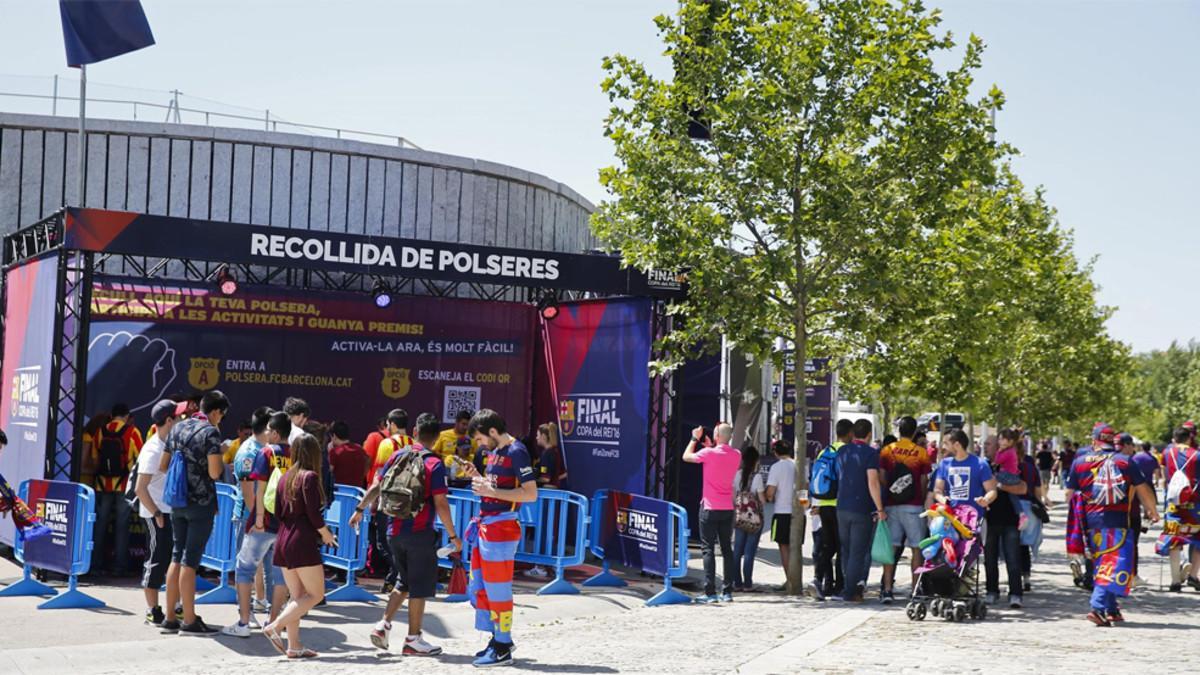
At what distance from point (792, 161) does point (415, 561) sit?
21.6ft

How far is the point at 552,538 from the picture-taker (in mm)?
13867

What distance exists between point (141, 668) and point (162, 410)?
2.29 m

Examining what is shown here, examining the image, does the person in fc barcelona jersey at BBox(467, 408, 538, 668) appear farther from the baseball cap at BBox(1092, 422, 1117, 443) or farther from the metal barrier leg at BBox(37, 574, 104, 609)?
the baseball cap at BBox(1092, 422, 1117, 443)

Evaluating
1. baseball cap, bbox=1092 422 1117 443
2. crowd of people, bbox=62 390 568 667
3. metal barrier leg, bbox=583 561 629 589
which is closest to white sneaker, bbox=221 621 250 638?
crowd of people, bbox=62 390 568 667

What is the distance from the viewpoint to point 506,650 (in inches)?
362

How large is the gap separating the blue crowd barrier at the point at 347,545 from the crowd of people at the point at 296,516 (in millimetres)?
989

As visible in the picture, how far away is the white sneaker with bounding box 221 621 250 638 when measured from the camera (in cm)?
1008

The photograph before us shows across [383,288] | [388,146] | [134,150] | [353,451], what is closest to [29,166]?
[134,150]

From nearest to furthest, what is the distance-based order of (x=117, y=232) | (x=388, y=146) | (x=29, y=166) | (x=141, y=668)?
(x=141, y=668), (x=117, y=232), (x=29, y=166), (x=388, y=146)

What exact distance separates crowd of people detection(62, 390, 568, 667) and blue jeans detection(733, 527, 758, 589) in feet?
13.6

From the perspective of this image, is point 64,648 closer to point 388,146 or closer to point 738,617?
point 738,617

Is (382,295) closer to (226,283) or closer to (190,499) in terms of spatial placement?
(226,283)

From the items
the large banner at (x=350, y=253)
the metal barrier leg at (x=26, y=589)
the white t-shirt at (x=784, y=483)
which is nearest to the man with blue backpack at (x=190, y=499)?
the metal barrier leg at (x=26, y=589)

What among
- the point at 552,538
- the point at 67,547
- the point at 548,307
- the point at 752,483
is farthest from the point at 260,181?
the point at 752,483
